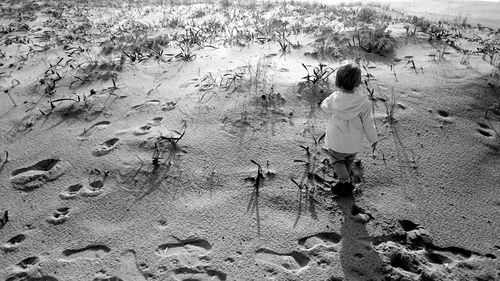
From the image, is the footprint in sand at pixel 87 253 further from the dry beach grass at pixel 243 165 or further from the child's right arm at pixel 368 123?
the child's right arm at pixel 368 123

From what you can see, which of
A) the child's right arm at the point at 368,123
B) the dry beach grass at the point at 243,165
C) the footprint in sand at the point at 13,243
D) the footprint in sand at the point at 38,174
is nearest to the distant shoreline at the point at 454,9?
the dry beach grass at the point at 243,165

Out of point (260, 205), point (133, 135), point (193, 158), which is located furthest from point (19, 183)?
point (260, 205)

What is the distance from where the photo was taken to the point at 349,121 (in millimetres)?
2930

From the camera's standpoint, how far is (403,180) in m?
3.19

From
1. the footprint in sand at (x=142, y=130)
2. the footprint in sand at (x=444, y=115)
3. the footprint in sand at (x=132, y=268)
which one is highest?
the footprint in sand at (x=444, y=115)

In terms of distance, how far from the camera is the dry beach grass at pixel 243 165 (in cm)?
255

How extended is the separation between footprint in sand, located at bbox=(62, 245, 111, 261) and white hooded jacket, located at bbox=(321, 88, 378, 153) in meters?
1.95

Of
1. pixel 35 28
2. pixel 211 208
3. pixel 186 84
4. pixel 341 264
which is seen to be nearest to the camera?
pixel 341 264

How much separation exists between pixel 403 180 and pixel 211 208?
1.71m

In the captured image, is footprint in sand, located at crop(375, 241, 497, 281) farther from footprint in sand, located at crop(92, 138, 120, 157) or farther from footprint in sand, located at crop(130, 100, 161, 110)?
footprint in sand, located at crop(130, 100, 161, 110)

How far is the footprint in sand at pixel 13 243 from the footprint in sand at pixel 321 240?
2.10 meters

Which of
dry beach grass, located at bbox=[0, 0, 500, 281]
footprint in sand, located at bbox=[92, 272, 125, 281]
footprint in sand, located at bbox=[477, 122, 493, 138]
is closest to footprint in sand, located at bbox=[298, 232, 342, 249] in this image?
dry beach grass, located at bbox=[0, 0, 500, 281]

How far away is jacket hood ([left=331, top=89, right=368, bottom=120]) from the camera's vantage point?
9.28 ft

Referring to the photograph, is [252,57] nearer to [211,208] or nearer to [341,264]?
[211,208]
